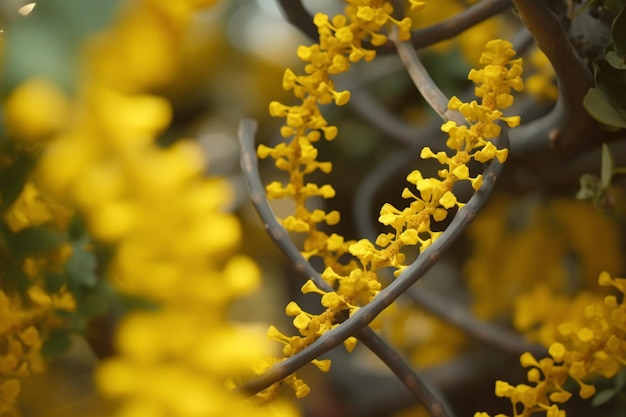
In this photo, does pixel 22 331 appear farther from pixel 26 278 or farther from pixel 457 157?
pixel 457 157

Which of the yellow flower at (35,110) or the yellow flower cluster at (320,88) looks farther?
the yellow flower cluster at (320,88)

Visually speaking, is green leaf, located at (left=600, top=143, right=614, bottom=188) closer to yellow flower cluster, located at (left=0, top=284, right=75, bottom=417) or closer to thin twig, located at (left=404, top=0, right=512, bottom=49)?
thin twig, located at (left=404, top=0, right=512, bottom=49)

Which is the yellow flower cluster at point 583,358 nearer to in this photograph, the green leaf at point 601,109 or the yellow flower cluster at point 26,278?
the green leaf at point 601,109

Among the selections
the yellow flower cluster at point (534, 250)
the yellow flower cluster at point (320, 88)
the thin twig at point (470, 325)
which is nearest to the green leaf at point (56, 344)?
the yellow flower cluster at point (320, 88)

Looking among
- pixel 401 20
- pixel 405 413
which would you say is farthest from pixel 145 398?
pixel 405 413

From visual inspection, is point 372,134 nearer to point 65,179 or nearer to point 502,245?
point 502,245
